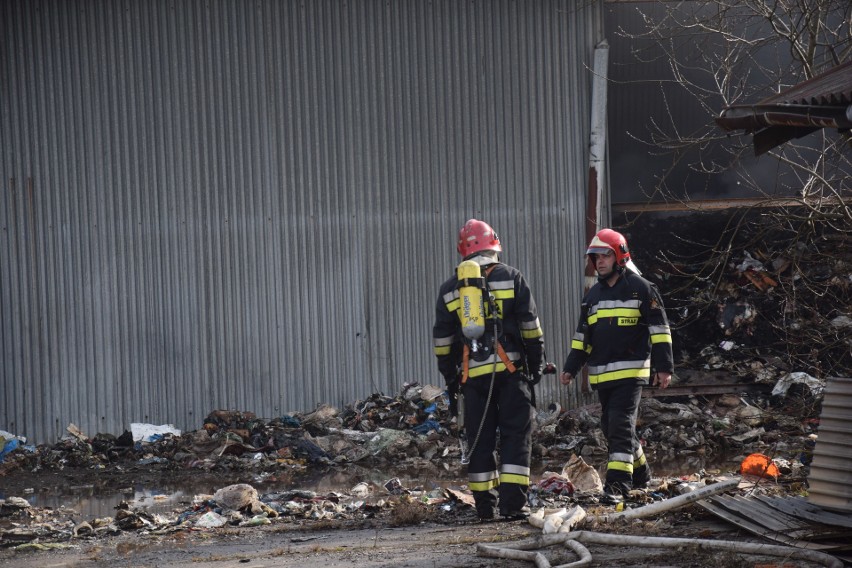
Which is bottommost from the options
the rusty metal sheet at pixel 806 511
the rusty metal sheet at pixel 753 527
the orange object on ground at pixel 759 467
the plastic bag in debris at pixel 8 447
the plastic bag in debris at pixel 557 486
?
the plastic bag in debris at pixel 8 447

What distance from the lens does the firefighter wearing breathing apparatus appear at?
7.04 metres

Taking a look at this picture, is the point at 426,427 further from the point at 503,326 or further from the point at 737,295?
the point at 737,295

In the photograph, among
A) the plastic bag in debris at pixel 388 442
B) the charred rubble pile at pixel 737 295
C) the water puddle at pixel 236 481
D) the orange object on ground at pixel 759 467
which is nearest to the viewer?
the orange object on ground at pixel 759 467

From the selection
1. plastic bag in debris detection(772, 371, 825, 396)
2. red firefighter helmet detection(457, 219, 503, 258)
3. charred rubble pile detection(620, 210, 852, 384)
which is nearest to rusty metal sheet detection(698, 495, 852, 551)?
red firefighter helmet detection(457, 219, 503, 258)

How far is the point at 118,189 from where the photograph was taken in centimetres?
1204

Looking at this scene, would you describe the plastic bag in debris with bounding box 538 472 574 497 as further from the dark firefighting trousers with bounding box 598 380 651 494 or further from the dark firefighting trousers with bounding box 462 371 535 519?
the dark firefighting trousers with bounding box 462 371 535 519

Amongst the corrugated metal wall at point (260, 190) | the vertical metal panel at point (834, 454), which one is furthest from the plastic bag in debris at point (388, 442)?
the vertical metal panel at point (834, 454)

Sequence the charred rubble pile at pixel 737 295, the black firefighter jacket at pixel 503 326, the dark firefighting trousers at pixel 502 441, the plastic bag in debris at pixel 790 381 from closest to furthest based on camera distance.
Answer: the dark firefighting trousers at pixel 502 441
the black firefighter jacket at pixel 503 326
the plastic bag in debris at pixel 790 381
the charred rubble pile at pixel 737 295

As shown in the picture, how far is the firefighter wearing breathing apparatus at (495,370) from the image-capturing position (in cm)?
704

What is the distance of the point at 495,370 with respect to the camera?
705 centimetres

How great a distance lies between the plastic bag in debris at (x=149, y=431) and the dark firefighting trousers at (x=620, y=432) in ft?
19.9

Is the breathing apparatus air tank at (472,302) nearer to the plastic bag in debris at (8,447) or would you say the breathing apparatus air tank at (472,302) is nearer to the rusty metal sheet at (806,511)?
the rusty metal sheet at (806,511)

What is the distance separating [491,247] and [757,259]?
8.85 metres

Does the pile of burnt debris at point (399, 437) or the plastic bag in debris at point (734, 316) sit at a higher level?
the plastic bag in debris at point (734, 316)
